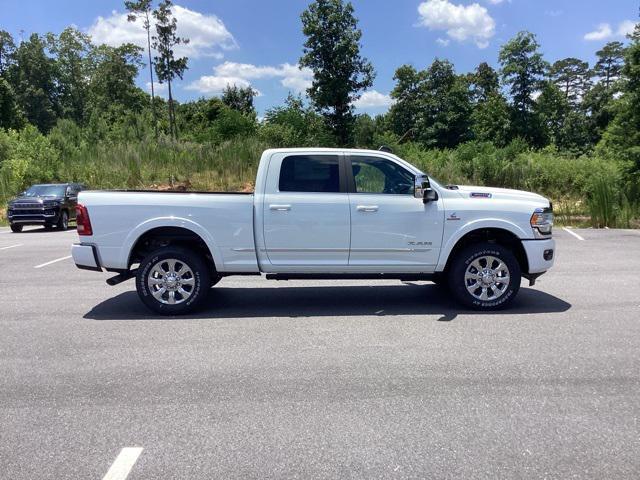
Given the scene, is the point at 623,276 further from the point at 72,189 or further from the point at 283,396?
the point at 72,189

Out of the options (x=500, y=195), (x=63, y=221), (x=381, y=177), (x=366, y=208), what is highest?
(x=381, y=177)

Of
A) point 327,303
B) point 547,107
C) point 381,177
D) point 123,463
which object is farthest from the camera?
point 547,107

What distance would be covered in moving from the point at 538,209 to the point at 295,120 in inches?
1070

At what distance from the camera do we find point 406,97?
50969 mm

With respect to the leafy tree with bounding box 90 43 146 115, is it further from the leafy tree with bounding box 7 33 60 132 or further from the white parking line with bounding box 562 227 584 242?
the white parking line with bounding box 562 227 584 242

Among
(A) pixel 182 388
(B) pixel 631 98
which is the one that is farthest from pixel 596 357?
(B) pixel 631 98

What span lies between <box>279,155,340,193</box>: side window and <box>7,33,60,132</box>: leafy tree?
65188 mm

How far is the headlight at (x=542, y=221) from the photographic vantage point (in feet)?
21.8

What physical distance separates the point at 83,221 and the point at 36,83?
68.6 m

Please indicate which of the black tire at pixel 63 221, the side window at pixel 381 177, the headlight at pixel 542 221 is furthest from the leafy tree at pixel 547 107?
the side window at pixel 381 177

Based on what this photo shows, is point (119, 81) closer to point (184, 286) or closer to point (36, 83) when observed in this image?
point (36, 83)

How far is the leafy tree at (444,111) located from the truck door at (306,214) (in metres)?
40.2

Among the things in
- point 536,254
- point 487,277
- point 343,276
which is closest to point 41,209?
point 343,276

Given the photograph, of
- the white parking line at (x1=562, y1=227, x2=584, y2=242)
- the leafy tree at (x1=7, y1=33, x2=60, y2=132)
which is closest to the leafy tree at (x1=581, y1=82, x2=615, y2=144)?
the white parking line at (x1=562, y1=227, x2=584, y2=242)
